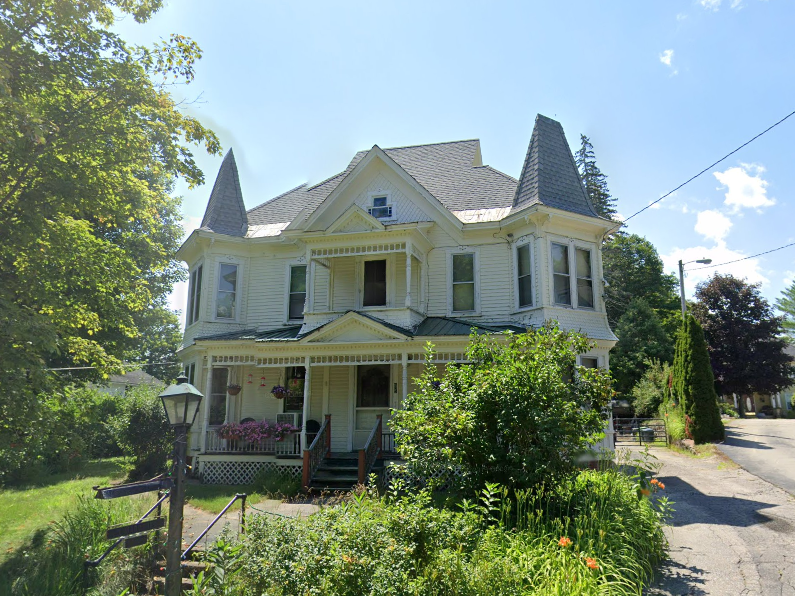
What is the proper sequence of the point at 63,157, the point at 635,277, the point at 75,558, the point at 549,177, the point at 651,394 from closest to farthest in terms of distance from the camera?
the point at 75,558, the point at 63,157, the point at 549,177, the point at 651,394, the point at 635,277

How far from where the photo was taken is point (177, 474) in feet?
19.1

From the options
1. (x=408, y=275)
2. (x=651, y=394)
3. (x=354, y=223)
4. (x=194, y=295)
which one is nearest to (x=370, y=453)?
(x=408, y=275)

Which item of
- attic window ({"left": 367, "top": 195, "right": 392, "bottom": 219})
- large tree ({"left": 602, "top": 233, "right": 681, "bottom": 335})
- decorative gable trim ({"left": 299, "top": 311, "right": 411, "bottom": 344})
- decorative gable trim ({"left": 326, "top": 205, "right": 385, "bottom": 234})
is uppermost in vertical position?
large tree ({"left": 602, "top": 233, "right": 681, "bottom": 335})

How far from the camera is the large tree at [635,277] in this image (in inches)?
1560

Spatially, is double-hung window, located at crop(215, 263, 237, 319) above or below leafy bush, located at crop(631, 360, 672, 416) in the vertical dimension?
above

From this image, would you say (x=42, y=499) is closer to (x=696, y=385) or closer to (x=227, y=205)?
(x=227, y=205)

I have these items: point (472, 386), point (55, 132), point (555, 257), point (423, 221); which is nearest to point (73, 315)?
point (55, 132)

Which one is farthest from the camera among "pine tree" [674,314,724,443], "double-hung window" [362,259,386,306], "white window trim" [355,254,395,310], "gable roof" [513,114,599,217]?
"pine tree" [674,314,724,443]

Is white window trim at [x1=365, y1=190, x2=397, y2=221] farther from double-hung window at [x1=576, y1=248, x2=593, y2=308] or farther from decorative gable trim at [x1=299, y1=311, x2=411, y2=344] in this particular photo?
double-hung window at [x1=576, y1=248, x2=593, y2=308]

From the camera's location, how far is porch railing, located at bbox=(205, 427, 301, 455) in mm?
14719

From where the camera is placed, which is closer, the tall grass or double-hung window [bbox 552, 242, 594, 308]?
the tall grass

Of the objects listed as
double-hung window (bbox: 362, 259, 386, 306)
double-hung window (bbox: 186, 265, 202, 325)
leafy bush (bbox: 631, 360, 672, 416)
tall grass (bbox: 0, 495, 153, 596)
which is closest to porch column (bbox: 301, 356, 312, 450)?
double-hung window (bbox: 362, 259, 386, 306)

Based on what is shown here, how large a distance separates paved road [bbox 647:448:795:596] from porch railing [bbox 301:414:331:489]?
7.68 metres

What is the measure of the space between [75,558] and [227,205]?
40.9 feet
